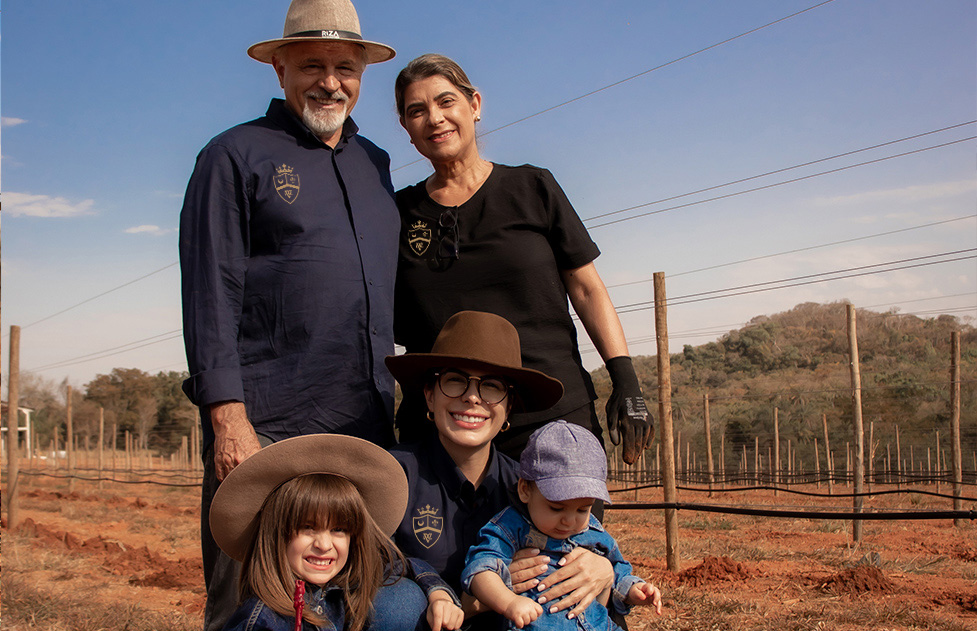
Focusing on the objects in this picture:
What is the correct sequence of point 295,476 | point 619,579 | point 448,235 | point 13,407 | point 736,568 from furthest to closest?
point 13,407 < point 736,568 < point 448,235 < point 619,579 < point 295,476

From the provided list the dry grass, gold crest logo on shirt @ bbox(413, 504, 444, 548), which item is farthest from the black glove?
the dry grass

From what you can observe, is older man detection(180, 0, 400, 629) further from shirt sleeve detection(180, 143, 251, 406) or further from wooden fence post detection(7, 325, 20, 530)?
wooden fence post detection(7, 325, 20, 530)

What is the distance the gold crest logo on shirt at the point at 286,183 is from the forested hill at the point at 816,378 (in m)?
18.3

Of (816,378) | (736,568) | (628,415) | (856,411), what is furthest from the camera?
(816,378)

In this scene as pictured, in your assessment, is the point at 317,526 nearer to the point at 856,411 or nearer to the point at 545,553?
the point at 545,553

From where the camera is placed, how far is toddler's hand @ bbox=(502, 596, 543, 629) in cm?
184

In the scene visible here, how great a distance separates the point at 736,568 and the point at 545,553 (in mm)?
6641

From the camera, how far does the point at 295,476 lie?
76.9 inches

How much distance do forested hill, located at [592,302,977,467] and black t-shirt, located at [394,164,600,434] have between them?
58.1 feet

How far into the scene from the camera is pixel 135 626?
19.1 ft

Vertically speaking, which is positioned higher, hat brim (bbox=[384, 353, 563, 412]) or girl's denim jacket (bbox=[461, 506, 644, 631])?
hat brim (bbox=[384, 353, 563, 412])

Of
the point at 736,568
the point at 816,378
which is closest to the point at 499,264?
the point at 736,568

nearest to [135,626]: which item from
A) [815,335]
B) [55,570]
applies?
[55,570]

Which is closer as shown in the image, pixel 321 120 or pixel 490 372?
pixel 490 372
